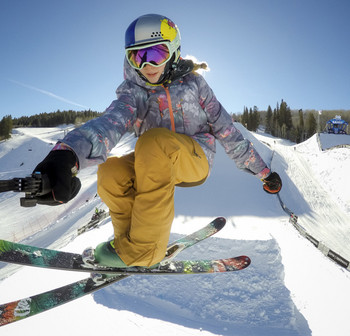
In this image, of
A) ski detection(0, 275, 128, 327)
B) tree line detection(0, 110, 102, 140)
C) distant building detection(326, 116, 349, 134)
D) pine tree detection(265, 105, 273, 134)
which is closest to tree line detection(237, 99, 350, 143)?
pine tree detection(265, 105, 273, 134)

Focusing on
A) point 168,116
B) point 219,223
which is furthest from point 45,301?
point 219,223

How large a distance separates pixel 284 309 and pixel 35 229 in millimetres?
16962

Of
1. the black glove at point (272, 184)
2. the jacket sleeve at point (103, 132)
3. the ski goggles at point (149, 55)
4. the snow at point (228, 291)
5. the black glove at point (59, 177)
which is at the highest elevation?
the ski goggles at point (149, 55)

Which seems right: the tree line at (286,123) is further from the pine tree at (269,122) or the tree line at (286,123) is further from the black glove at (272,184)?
the black glove at (272,184)

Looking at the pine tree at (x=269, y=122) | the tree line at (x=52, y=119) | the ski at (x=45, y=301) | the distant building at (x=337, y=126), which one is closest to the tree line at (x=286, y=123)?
the pine tree at (x=269, y=122)

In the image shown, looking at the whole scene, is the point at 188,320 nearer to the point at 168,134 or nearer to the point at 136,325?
the point at 136,325

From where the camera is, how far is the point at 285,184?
15953 mm

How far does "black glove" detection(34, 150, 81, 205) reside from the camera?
3.67 feet

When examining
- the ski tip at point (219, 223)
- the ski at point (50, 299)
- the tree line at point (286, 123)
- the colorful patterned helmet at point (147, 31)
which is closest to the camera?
the colorful patterned helmet at point (147, 31)

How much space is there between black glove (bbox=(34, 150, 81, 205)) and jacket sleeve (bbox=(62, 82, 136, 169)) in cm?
11

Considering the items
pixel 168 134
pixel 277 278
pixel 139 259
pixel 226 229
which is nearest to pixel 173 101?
pixel 168 134

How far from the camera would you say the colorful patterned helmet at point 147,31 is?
1.86 meters

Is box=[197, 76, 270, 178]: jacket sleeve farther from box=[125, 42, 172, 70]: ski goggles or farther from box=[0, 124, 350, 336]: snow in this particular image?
box=[0, 124, 350, 336]: snow

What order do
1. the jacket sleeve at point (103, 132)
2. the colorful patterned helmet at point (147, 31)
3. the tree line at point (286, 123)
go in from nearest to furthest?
the jacket sleeve at point (103, 132) < the colorful patterned helmet at point (147, 31) < the tree line at point (286, 123)
